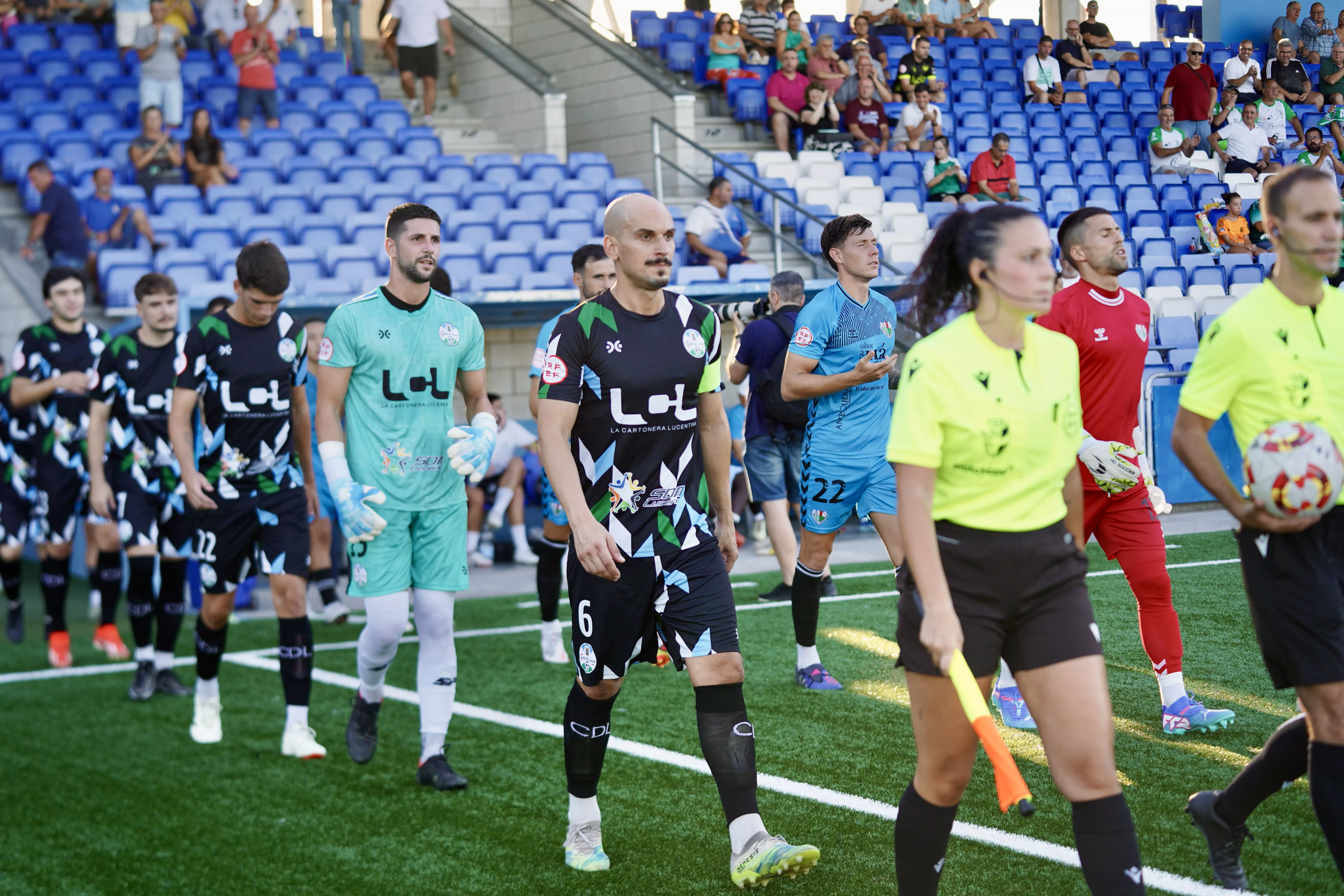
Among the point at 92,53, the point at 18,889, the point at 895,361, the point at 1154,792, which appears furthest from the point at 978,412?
the point at 92,53

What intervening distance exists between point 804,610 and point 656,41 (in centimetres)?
1481

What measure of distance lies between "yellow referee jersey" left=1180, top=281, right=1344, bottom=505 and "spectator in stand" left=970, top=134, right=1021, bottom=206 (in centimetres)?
1369

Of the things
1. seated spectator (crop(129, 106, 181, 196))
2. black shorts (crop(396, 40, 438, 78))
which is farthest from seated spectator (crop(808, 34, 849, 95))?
seated spectator (crop(129, 106, 181, 196))

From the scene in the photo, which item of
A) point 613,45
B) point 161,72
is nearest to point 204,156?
point 161,72

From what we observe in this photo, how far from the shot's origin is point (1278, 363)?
3.54 metres

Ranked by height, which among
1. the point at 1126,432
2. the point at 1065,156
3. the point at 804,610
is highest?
the point at 1065,156

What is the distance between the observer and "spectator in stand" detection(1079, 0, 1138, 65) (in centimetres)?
2141

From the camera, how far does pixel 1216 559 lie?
10570 millimetres

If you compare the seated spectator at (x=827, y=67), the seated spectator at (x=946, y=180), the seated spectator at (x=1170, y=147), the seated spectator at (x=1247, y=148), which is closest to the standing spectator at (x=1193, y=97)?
the seated spectator at (x=1170, y=147)

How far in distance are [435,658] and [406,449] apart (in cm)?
88

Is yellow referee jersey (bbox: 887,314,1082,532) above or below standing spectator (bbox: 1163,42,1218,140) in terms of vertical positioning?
below

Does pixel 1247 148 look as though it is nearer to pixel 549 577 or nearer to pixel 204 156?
pixel 204 156

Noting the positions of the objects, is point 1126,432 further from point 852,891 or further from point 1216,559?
point 1216,559

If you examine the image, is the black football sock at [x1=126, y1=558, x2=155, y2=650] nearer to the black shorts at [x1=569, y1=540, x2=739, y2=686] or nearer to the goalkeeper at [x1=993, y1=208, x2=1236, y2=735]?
the black shorts at [x1=569, y1=540, x2=739, y2=686]
